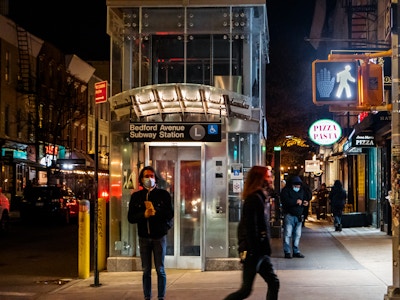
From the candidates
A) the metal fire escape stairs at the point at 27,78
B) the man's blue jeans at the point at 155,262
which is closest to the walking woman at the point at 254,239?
the man's blue jeans at the point at 155,262

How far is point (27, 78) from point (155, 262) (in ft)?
100

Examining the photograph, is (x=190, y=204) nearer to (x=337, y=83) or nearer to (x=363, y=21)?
(x=337, y=83)

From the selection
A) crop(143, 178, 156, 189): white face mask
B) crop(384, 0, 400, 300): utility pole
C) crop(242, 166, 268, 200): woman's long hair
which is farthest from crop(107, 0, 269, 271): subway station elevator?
crop(242, 166, 268, 200): woman's long hair

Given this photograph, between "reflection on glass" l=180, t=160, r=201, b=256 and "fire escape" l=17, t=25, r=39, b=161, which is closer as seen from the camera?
"reflection on glass" l=180, t=160, r=201, b=256

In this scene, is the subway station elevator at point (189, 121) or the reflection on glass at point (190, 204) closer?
the subway station elevator at point (189, 121)

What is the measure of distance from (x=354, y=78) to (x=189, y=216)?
5060 mm

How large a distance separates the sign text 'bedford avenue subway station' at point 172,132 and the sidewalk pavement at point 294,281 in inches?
98.4

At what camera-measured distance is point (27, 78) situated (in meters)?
37.0

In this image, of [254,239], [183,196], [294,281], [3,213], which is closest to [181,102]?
[183,196]

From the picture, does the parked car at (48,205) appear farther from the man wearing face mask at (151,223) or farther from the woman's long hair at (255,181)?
the woman's long hair at (255,181)

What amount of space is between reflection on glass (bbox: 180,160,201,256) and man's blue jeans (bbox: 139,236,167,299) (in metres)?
4.03

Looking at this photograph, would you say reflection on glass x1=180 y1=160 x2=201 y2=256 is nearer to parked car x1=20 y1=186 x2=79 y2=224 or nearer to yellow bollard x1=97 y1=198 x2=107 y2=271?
yellow bollard x1=97 y1=198 x2=107 y2=271

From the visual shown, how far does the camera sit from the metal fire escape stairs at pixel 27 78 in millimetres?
36562

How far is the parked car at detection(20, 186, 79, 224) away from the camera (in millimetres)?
26547
